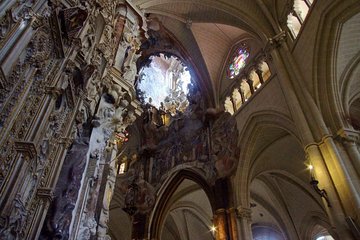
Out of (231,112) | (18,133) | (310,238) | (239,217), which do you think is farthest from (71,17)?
(310,238)

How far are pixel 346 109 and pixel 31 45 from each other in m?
7.14

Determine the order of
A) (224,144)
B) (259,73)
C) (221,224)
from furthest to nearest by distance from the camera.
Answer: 1. (224,144)
2. (259,73)
3. (221,224)

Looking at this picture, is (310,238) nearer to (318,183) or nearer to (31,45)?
(318,183)

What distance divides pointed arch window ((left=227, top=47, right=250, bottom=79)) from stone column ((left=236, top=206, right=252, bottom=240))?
5379 millimetres

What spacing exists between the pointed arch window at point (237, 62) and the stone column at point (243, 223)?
5379mm

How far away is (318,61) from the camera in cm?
802

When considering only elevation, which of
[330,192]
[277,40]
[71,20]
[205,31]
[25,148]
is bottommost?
[25,148]

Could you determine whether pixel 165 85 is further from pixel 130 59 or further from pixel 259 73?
pixel 130 59

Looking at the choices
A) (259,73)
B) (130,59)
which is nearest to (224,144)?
(259,73)

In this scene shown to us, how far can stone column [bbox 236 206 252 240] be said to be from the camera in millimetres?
9781

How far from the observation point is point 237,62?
524 inches

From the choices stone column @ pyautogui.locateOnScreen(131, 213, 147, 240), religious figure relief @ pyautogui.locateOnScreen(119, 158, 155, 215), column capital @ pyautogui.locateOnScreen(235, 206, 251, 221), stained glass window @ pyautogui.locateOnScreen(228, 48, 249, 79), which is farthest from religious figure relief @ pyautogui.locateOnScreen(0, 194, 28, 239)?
stained glass window @ pyautogui.locateOnScreen(228, 48, 249, 79)

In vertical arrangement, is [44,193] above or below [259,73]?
below

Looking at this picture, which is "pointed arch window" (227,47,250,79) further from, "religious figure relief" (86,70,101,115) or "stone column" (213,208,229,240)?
"religious figure relief" (86,70,101,115)
